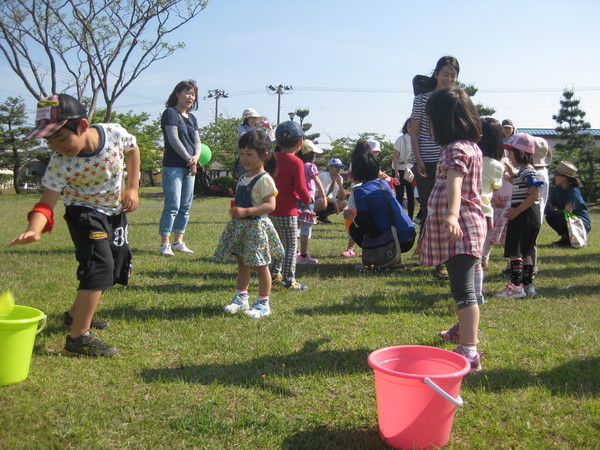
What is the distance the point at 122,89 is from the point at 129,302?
20.9 m

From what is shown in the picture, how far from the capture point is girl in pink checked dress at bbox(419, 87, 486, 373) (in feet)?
9.71

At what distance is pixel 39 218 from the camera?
9.66 ft

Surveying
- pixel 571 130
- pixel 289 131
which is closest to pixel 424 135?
pixel 289 131

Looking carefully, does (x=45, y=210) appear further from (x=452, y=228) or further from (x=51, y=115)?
(x=452, y=228)

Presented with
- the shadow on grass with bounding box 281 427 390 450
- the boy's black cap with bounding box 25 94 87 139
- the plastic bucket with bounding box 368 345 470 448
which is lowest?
the shadow on grass with bounding box 281 427 390 450

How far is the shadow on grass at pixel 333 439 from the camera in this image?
7.32 ft

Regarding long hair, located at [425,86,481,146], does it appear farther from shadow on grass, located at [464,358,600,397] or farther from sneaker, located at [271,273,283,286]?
sneaker, located at [271,273,283,286]

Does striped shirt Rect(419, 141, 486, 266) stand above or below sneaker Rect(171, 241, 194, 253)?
above

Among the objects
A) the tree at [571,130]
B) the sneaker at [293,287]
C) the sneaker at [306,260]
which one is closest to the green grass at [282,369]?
the sneaker at [293,287]

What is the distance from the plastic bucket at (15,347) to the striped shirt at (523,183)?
3937 millimetres

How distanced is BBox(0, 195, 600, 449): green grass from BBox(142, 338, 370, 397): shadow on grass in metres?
0.01

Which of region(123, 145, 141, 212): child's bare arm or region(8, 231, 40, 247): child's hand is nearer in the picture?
region(8, 231, 40, 247): child's hand

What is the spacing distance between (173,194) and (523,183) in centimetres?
408

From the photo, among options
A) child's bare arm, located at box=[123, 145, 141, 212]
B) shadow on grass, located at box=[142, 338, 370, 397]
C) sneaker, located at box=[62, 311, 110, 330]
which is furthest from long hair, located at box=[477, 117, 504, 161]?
sneaker, located at box=[62, 311, 110, 330]
